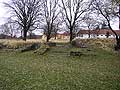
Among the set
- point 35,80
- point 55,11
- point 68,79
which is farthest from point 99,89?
point 55,11

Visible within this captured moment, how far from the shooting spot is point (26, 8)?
47812 millimetres

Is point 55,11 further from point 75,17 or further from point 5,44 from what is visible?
point 5,44

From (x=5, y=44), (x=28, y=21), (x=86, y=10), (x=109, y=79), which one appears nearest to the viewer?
(x=109, y=79)

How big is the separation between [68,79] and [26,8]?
3890 cm

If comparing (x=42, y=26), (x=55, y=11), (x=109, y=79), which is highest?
(x=55, y=11)

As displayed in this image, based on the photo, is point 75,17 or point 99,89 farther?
point 75,17

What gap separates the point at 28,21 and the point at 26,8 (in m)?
2.93

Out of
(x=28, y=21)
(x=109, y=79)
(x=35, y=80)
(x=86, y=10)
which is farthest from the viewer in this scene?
(x=28, y=21)

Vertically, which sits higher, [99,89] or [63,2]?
[63,2]

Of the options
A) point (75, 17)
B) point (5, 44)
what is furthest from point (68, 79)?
point (75, 17)

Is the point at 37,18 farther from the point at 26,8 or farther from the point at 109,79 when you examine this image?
the point at 109,79

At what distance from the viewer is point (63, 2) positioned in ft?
145

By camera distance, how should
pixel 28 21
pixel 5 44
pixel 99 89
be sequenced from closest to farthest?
pixel 99 89 → pixel 5 44 → pixel 28 21

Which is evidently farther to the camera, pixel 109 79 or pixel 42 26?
pixel 42 26
